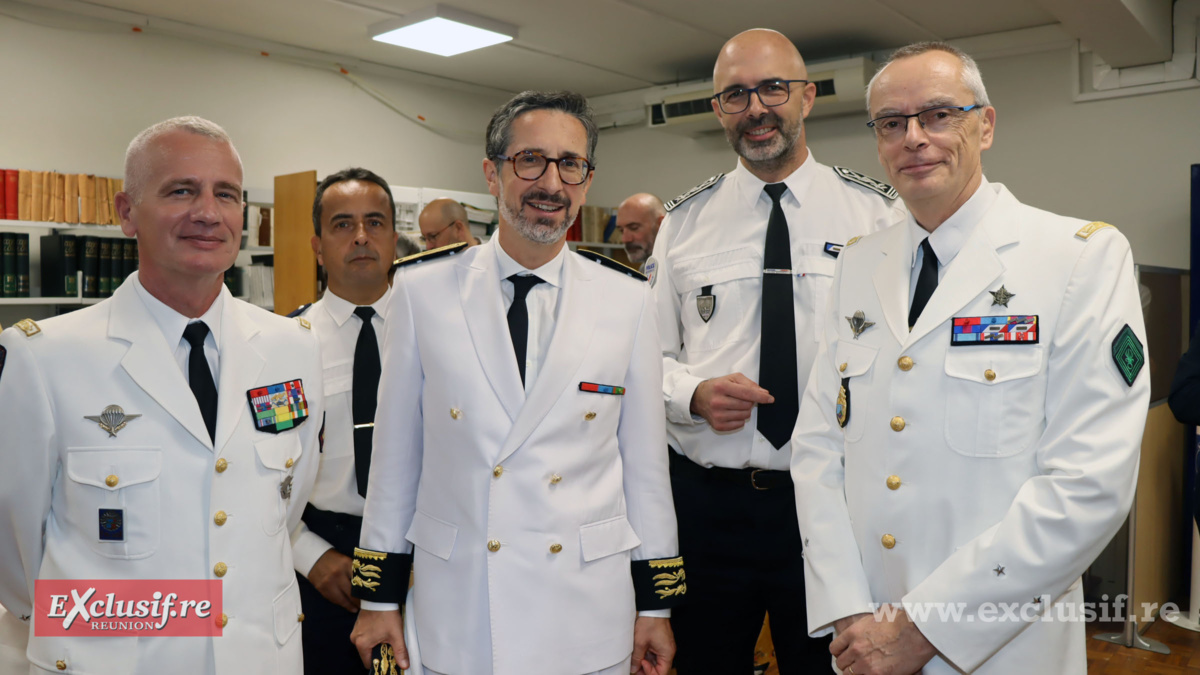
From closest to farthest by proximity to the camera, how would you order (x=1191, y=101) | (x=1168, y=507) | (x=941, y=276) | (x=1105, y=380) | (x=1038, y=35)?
(x=1105, y=380)
(x=941, y=276)
(x=1168, y=507)
(x=1191, y=101)
(x=1038, y=35)

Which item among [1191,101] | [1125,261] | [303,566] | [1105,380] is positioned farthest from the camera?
[1191,101]

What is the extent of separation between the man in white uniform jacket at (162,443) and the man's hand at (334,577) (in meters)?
0.43

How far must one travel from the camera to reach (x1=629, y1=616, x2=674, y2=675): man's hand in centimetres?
175

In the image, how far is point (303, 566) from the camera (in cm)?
218

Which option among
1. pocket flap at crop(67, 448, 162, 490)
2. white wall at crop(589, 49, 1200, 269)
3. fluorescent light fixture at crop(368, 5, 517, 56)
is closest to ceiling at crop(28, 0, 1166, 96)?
fluorescent light fixture at crop(368, 5, 517, 56)

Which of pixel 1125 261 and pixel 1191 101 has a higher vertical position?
pixel 1191 101

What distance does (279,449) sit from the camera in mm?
1688

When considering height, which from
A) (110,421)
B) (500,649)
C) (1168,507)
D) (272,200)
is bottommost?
(1168,507)

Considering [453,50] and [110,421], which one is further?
[453,50]

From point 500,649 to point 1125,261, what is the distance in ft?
4.58

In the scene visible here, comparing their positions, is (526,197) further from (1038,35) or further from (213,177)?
(1038,35)

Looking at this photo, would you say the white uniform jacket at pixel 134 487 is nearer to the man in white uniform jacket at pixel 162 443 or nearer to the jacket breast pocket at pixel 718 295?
the man in white uniform jacket at pixel 162 443

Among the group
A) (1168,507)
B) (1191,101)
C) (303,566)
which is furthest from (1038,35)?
(303,566)

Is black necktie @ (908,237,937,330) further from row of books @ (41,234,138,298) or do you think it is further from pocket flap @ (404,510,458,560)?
row of books @ (41,234,138,298)
